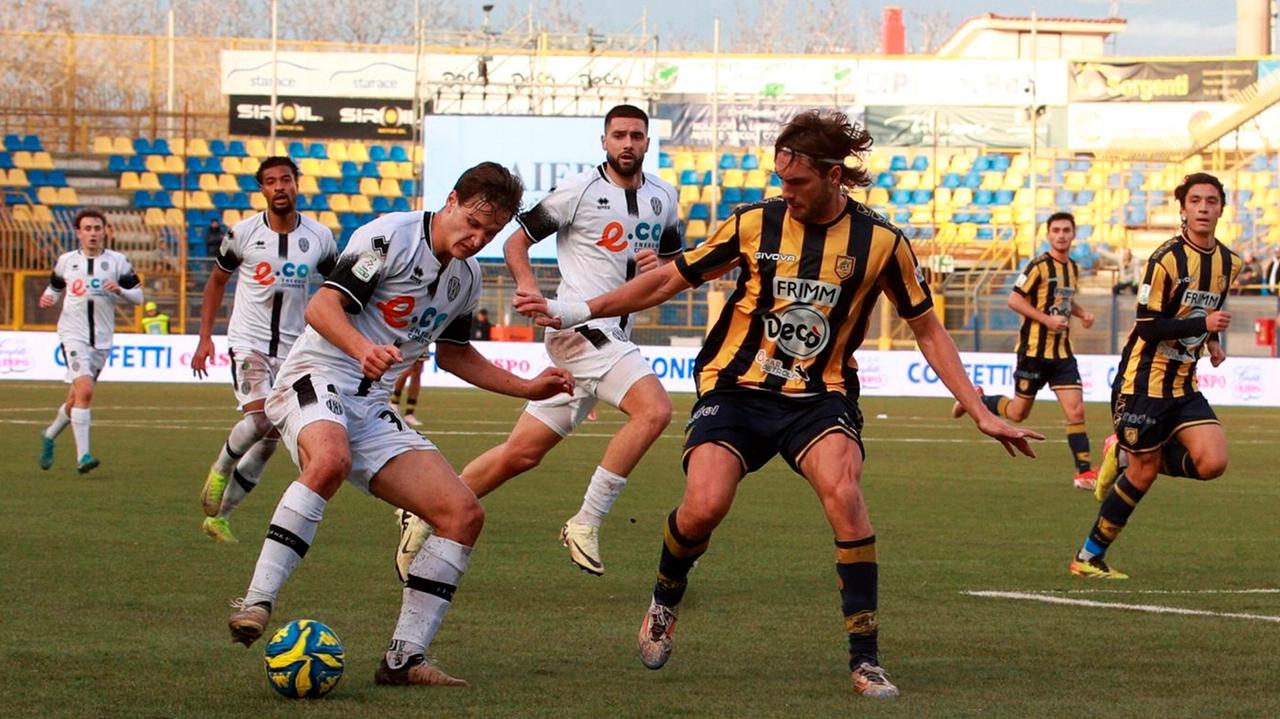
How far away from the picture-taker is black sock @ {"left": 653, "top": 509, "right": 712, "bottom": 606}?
6.87 metres

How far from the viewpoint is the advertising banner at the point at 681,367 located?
31.7 metres

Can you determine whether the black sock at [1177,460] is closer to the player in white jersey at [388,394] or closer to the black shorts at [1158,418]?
the black shorts at [1158,418]

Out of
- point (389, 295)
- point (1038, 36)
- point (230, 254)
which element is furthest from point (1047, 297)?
point (1038, 36)

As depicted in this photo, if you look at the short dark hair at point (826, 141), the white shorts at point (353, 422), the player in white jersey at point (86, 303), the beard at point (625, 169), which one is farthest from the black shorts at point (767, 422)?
the player in white jersey at point (86, 303)

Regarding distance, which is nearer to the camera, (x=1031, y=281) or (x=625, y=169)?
(x=625, y=169)

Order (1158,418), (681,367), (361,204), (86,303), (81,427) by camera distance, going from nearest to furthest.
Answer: (1158,418), (81,427), (86,303), (681,367), (361,204)

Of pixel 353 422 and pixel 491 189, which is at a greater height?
pixel 491 189

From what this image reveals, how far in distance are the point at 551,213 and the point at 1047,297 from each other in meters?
8.27

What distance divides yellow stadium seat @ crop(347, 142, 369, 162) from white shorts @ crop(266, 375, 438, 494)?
43.9 m

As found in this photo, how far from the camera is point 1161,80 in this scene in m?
60.7

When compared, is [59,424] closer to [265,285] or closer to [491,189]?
[265,285]

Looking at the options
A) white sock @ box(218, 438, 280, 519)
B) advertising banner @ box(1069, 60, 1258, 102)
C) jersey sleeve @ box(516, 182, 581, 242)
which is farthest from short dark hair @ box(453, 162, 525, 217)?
advertising banner @ box(1069, 60, 1258, 102)

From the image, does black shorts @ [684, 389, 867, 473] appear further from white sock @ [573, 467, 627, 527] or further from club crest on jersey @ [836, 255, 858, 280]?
white sock @ [573, 467, 627, 527]

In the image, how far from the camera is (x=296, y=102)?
55562 millimetres
